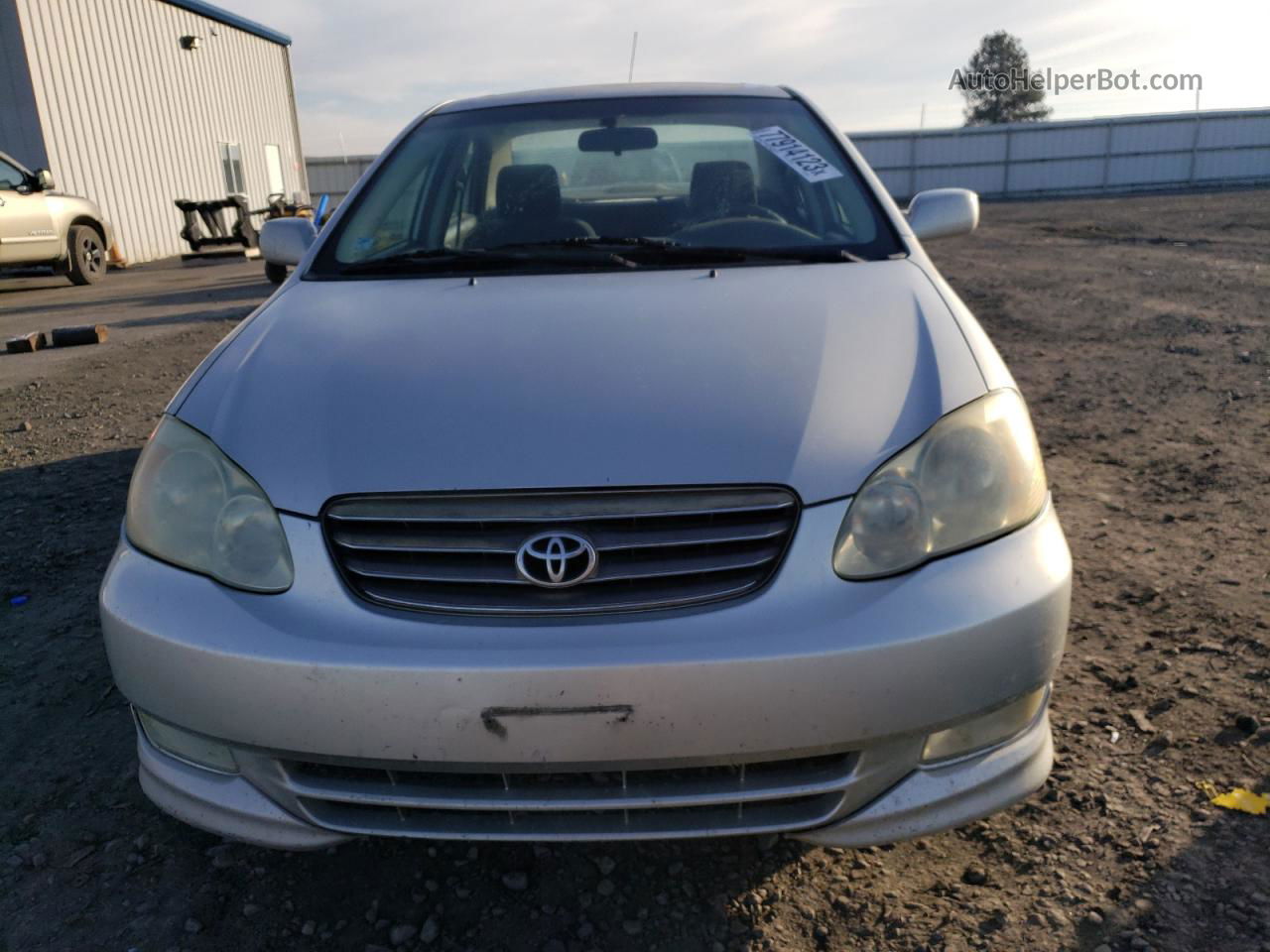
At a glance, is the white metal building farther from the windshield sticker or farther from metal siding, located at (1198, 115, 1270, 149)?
metal siding, located at (1198, 115, 1270, 149)

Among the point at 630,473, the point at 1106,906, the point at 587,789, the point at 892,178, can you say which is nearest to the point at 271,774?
the point at 587,789

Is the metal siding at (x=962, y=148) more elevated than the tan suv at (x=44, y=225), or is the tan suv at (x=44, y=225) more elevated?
the metal siding at (x=962, y=148)

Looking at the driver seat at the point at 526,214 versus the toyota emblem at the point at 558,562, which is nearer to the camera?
the toyota emblem at the point at 558,562

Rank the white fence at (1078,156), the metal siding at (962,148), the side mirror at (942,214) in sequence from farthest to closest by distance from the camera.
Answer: the metal siding at (962,148) → the white fence at (1078,156) → the side mirror at (942,214)

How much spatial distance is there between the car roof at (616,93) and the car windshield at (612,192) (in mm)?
39

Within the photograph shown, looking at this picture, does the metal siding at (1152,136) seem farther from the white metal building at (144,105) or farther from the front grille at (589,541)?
the front grille at (589,541)

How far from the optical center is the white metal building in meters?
14.7

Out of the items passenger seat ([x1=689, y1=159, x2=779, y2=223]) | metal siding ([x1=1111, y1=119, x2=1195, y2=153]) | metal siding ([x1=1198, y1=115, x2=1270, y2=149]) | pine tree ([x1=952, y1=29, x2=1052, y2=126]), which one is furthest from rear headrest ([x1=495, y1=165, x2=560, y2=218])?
pine tree ([x1=952, y1=29, x2=1052, y2=126])

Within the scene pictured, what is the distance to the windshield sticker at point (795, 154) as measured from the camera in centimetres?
268

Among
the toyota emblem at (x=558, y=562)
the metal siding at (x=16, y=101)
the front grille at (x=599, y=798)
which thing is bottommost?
the front grille at (x=599, y=798)

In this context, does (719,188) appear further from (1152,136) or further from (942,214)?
(1152,136)

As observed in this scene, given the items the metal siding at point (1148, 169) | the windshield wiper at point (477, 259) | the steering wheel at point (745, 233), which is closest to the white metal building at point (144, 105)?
the windshield wiper at point (477, 259)

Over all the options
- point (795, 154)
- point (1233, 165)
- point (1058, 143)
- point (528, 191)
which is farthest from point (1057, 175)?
point (528, 191)

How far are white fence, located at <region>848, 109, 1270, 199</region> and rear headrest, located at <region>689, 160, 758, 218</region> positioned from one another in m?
30.8
